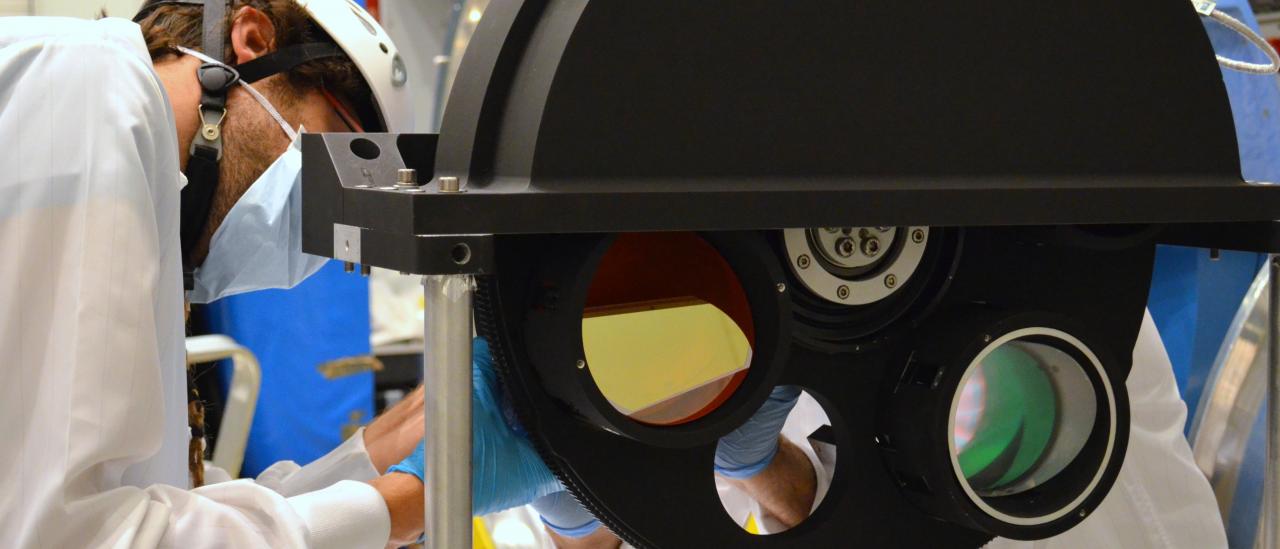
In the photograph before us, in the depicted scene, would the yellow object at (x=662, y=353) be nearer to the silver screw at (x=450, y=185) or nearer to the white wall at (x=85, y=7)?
the silver screw at (x=450, y=185)

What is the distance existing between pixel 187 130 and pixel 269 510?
0.52 m

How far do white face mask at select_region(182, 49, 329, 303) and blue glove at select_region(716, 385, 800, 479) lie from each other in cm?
50

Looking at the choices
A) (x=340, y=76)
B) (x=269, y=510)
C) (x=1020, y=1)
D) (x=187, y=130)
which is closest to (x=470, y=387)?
(x=269, y=510)

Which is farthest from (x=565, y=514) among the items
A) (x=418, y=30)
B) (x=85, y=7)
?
(x=418, y=30)

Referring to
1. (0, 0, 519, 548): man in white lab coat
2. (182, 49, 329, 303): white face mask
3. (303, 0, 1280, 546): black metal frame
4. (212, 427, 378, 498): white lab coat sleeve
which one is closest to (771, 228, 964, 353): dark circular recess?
(303, 0, 1280, 546): black metal frame

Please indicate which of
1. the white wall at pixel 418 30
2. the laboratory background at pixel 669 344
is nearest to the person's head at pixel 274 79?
the laboratory background at pixel 669 344

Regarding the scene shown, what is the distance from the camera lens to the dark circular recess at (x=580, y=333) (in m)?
0.64

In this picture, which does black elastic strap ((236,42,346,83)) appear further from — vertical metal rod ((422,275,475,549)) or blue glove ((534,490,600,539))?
vertical metal rod ((422,275,475,549))

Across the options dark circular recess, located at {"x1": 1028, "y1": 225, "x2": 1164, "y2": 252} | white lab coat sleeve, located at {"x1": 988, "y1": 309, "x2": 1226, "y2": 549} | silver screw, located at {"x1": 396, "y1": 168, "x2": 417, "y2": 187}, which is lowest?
white lab coat sleeve, located at {"x1": 988, "y1": 309, "x2": 1226, "y2": 549}

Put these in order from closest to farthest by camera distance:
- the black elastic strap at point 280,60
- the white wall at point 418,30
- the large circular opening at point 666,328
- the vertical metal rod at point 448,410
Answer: the vertical metal rod at point 448,410
the large circular opening at point 666,328
the black elastic strap at point 280,60
the white wall at point 418,30

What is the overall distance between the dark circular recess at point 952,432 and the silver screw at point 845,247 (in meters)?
0.08

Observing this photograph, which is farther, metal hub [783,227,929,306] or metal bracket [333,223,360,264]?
metal hub [783,227,929,306]

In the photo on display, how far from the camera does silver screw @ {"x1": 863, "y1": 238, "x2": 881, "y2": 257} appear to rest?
774 millimetres

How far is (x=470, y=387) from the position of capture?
1.96ft
